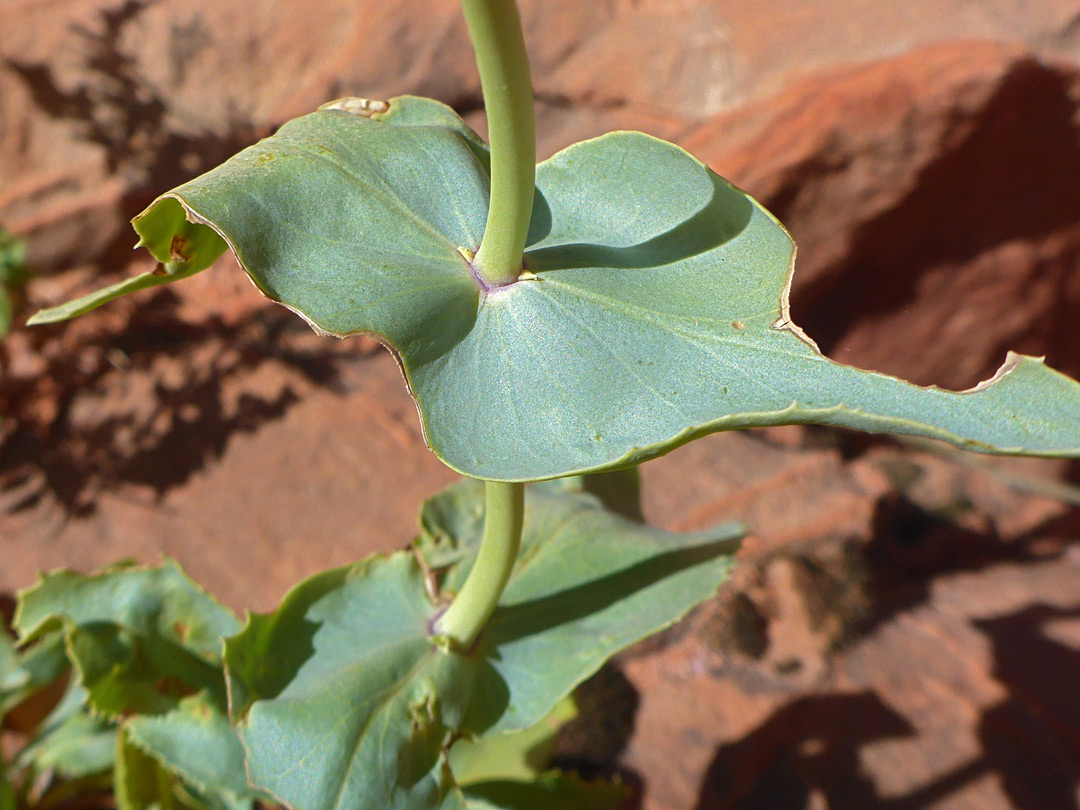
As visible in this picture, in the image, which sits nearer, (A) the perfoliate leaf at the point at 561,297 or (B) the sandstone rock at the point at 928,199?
(A) the perfoliate leaf at the point at 561,297

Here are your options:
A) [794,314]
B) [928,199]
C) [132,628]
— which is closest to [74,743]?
[132,628]

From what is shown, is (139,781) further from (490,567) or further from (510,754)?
(490,567)

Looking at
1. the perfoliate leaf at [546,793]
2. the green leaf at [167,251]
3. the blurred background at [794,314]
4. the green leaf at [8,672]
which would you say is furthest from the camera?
→ the blurred background at [794,314]

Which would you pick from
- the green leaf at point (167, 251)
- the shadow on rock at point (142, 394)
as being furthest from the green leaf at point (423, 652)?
the shadow on rock at point (142, 394)

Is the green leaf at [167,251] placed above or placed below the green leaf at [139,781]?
above

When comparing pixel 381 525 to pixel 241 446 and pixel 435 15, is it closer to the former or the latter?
pixel 241 446

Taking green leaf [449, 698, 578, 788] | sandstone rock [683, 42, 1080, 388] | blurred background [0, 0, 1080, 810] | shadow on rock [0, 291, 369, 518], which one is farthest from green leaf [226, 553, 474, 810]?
sandstone rock [683, 42, 1080, 388]

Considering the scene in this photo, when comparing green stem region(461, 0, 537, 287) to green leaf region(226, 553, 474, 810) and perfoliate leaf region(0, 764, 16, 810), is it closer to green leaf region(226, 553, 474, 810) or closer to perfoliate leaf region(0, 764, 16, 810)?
green leaf region(226, 553, 474, 810)

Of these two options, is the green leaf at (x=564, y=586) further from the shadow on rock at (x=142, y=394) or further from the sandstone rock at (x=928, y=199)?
the sandstone rock at (x=928, y=199)
